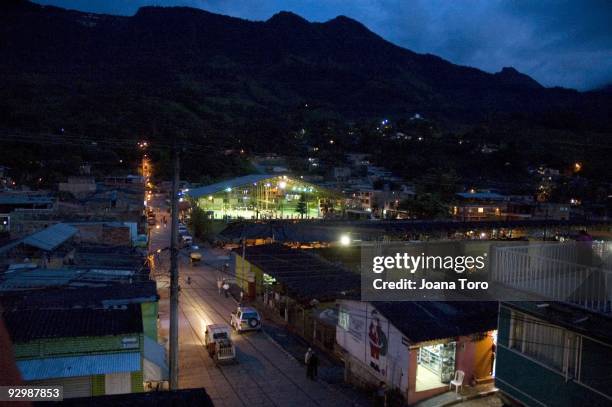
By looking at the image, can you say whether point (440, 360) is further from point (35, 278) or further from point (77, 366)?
point (35, 278)

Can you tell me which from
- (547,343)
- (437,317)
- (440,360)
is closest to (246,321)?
(437,317)

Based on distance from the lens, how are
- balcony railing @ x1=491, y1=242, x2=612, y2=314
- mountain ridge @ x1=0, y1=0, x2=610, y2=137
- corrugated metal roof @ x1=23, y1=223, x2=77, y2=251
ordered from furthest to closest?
mountain ridge @ x1=0, y1=0, x2=610, y2=137 → corrugated metal roof @ x1=23, y1=223, x2=77, y2=251 → balcony railing @ x1=491, y1=242, x2=612, y2=314

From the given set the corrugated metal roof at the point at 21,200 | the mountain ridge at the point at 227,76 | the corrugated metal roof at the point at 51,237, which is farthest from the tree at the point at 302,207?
the mountain ridge at the point at 227,76

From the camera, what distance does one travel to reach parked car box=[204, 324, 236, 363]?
1127 cm

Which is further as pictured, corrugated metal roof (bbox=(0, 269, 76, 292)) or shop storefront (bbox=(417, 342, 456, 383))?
corrugated metal roof (bbox=(0, 269, 76, 292))

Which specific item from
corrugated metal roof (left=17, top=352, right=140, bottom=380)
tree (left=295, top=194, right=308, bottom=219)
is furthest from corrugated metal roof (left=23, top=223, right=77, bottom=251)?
tree (left=295, top=194, right=308, bottom=219)

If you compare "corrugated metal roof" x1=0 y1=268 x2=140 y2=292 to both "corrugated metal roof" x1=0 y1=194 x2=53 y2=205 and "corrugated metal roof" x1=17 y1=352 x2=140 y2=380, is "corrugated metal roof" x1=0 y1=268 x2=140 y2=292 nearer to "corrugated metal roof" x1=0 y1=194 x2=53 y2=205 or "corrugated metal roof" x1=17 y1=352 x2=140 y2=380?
"corrugated metal roof" x1=17 y1=352 x2=140 y2=380

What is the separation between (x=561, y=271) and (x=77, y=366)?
738 centimetres

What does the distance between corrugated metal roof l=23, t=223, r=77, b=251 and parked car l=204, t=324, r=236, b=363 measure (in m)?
5.49

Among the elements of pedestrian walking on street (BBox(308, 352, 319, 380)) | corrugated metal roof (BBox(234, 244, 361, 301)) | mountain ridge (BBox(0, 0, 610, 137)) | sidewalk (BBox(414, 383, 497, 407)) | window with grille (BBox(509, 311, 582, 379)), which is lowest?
pedestrian walking on street (BBox(308, 352, 319, 380))

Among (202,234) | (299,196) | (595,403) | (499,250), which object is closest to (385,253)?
(499,250)

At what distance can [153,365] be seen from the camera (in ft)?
28.2

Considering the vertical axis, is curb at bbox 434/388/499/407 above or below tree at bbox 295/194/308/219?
below

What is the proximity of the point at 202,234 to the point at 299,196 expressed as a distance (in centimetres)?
967
